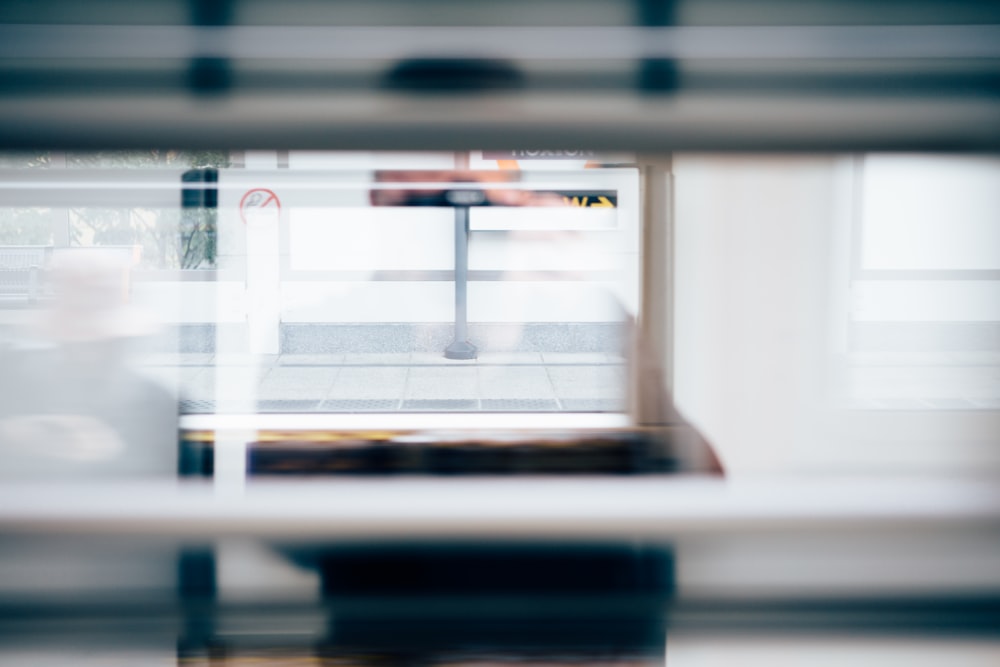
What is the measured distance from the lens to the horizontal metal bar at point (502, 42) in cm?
83

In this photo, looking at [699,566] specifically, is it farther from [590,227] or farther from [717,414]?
[590,227]

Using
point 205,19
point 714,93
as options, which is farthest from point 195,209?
point 714,93

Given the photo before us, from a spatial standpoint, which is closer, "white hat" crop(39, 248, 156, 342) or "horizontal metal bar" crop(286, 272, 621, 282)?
"white hat" crop(39, 248, 156, 342)

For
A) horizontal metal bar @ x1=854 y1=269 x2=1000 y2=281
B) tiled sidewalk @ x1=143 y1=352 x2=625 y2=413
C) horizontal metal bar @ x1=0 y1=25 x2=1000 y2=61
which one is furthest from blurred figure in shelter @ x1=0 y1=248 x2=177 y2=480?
horizontal metal bar @ x1=854 y1=269 x2=1000 y2=281

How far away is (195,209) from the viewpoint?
3.42 ft

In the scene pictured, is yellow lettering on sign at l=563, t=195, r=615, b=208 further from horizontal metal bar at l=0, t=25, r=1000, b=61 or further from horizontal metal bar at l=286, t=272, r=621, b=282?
horizontal metal bar at l=0, t=25, r=1000, b=61

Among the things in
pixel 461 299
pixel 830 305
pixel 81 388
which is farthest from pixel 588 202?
pixel 81 388

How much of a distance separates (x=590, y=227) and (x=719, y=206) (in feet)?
0.72

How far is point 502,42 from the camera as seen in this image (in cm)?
84

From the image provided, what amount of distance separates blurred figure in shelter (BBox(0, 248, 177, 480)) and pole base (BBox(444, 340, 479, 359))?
0.36m

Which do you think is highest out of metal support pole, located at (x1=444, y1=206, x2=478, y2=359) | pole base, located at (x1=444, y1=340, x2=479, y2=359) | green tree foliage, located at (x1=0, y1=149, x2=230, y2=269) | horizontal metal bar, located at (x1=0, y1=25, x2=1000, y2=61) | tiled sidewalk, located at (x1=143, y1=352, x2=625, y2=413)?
horizontal metal bar, located at (x1=0, y1=25, x2=1000, y2=61)

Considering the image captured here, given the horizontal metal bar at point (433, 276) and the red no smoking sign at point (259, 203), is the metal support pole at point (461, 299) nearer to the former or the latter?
the horizontal metal bar at point (433, 276)

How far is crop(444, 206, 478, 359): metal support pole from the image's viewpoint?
114 centimetres

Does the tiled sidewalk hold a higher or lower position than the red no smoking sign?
lower
